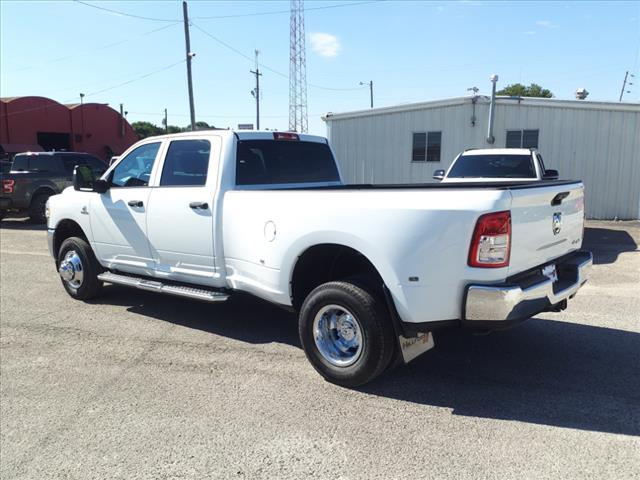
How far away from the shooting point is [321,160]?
615cm

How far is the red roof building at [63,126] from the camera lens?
119 feet

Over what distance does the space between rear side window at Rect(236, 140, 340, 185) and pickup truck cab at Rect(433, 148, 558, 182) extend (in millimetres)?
4127

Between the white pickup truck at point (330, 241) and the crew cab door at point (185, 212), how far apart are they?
0.05 feet

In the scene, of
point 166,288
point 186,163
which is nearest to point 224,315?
point 166,288

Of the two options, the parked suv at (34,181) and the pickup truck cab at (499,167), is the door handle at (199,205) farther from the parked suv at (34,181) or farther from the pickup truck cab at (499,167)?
the parked suv at (34,181)

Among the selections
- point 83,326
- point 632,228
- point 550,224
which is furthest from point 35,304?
point 632,228

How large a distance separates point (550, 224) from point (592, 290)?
12.6 feet

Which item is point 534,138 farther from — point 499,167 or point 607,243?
point 499,167

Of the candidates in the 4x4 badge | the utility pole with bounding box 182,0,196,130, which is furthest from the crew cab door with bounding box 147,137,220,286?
the utility pole with bounding box 182,0,196,130

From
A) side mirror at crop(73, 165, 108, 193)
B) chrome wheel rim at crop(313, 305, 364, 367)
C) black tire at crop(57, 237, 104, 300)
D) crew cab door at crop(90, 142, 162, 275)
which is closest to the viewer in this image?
chrome wheel rim at crop(313, 305, 364, 367)

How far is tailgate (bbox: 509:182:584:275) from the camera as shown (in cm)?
355

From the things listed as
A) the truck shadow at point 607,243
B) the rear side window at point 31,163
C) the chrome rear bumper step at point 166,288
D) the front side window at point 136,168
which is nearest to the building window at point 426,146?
the truck shadow at point 607,243

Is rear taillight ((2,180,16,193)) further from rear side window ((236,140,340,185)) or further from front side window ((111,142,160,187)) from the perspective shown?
rear side window ((236,140,340,185))

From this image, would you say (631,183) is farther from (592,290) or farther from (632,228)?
(592,290)
